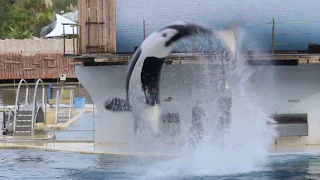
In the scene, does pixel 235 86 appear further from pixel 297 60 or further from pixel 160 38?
pixel 160 38

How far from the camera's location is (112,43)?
24.8 m

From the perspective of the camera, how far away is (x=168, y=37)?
20.4m

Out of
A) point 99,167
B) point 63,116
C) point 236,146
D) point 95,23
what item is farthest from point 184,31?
point 63,116

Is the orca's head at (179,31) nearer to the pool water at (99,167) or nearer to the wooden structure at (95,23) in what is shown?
the pool water at (99,167)

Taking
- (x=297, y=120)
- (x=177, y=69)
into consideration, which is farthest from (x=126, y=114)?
(x=297, y=120)

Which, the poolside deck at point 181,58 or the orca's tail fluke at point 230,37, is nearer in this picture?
the orca's tail fluke at point 230,37

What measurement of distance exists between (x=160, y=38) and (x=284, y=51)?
5.79m

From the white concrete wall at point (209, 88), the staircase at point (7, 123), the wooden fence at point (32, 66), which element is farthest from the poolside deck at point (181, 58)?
the wooden fence at point (32, 66)

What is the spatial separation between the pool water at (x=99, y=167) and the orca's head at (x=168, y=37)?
9.92ft

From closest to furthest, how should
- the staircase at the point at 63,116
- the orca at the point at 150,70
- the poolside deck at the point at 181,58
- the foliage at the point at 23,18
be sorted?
the orca at the point at 150,70 < the poolside deck at the point at 181,58 < the staircase at the point at 63,116 < the foliage at the point at 23,18

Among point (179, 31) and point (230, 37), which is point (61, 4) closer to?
point (230, 37)

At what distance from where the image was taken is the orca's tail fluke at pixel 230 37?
21328 millimetres

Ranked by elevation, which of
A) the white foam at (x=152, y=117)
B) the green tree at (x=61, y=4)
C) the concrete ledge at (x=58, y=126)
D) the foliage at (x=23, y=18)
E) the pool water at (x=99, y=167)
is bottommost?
the pool water at (x=99, y=167)

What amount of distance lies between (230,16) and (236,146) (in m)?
5.05
